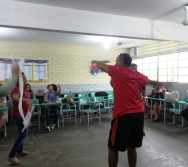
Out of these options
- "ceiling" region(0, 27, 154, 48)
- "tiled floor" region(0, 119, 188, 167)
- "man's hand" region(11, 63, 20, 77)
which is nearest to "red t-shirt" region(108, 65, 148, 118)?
"man's hand" region(11, 63, 20, 77)

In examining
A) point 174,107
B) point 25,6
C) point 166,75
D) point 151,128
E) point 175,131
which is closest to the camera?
point 25,6

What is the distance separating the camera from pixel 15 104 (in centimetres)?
314

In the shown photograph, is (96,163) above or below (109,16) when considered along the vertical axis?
below

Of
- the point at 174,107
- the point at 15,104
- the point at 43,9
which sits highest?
the point at 43,9

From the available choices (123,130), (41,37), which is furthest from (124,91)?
(41,37)

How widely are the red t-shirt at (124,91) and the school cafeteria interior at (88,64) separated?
0.62 m

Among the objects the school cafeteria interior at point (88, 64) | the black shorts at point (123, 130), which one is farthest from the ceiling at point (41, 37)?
the black shorts at point (123, 130)

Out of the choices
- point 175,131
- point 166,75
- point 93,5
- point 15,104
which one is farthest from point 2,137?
point 166,75

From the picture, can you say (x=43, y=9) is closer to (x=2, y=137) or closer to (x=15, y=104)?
(x=15, y=104)

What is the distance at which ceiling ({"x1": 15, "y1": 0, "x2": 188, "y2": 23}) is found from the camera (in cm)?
361

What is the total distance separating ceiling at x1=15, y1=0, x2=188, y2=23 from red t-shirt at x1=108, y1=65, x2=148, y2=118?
6.40ft

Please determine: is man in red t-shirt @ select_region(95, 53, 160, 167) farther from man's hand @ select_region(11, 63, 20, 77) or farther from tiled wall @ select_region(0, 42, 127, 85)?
tiled wall @ select_region(0, 42, 127, 85)

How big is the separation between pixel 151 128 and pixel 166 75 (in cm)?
253

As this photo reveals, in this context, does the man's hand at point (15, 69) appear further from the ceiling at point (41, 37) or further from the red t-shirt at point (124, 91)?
the ceiling at point (41, 37)
